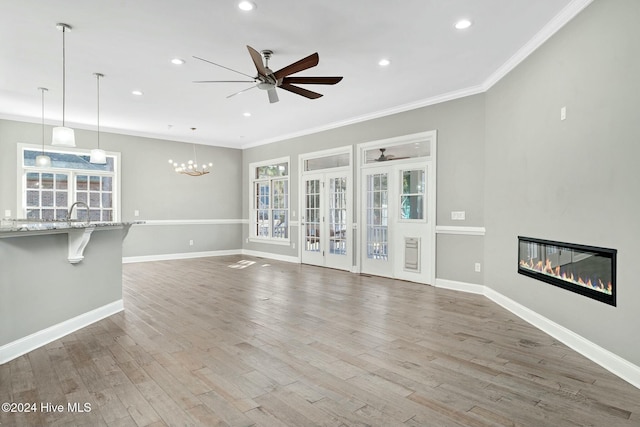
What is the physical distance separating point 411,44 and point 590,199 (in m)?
2.37

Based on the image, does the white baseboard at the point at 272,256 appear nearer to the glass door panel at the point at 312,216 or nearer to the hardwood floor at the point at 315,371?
the glass door panel at the point at 312,216

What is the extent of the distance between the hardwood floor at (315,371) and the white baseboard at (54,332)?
9 centimetres

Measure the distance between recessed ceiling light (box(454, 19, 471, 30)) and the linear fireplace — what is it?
7.57 feet

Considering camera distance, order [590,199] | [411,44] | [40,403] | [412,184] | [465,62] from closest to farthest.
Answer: [40,403] < [590,199] < [411,44] < [465,62] < [412,184]

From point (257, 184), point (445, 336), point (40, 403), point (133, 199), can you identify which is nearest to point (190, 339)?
point (40, 403)

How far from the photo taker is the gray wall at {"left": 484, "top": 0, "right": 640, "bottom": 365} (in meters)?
2.55

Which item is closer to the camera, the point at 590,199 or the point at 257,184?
the point at 590,199

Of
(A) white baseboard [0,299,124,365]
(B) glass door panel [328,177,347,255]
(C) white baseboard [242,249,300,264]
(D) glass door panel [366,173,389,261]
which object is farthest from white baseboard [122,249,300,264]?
(A) white baseboard [0,299,124,365]

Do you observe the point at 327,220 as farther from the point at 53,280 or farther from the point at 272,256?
the point at 53,280

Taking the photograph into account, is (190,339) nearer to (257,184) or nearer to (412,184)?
(412,184)

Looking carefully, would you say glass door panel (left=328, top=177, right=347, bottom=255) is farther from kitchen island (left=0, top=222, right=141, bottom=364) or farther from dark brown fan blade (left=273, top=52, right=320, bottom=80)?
kitchen island (left=0, top=222, right=141, bottom=364)

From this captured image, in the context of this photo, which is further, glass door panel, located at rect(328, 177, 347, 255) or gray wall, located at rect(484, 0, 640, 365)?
glass door panel, located at rect(328, 177, 347, 255)

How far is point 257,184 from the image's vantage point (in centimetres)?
967

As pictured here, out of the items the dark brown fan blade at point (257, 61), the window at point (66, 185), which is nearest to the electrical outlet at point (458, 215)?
the dark brown fan blade at point (257, 61)
